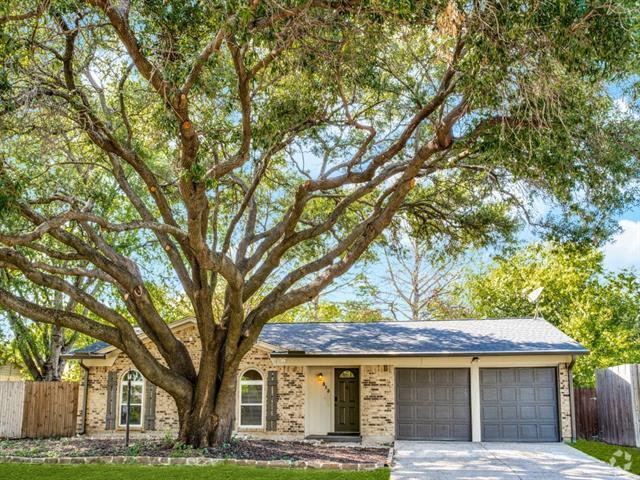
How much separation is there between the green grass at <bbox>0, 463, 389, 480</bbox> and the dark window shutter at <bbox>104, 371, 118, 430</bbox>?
6.45m

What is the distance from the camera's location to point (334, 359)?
54.6 feet

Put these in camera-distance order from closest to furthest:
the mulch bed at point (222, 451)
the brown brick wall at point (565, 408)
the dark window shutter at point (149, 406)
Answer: the mulch bed at point (222, 451) → the brown brick wall at point (565, 408) → the dark window shutter at point (149, 406)

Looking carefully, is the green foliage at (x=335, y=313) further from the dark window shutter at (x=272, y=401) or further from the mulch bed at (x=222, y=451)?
the mulch bed at (x=222, y=451)

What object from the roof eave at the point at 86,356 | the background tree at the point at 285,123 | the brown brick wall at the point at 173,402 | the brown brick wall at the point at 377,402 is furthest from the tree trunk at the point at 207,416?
the roof eave at the point at 86,356

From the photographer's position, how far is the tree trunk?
13.1 meters

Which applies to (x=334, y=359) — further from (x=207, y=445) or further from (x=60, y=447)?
(x=60, y=447)

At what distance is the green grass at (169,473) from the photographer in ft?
32.8

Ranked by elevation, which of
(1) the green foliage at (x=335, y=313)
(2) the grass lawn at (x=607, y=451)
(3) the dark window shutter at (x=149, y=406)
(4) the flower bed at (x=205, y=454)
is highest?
(1) the green foliage at (x=335, y=313)

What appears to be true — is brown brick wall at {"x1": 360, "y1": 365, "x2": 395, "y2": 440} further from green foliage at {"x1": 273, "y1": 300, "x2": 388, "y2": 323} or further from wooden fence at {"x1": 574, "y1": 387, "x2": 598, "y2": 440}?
green foliage at {"x1": 273, "y1": 300, "x2": 388, "y2": 323}

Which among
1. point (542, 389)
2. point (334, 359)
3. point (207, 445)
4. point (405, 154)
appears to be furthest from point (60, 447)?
point (542, 389)

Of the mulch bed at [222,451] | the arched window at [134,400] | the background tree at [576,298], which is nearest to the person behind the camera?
the mulch bed at [222,451]

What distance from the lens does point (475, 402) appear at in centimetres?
1619

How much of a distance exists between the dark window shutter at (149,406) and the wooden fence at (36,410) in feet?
8.40

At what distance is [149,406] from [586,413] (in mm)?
12304
